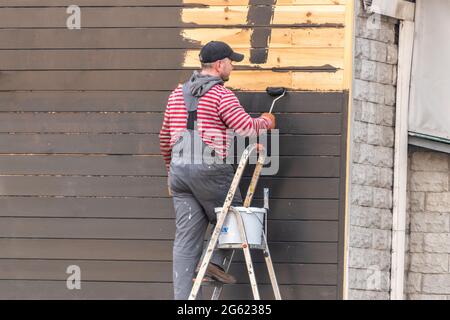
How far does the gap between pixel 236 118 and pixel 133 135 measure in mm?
872


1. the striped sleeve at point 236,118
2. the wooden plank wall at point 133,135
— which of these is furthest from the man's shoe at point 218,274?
the striped sleeve at point 236,118

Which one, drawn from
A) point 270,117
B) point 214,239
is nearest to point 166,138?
point 270,117

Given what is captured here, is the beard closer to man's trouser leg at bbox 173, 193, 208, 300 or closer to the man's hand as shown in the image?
the man's hand

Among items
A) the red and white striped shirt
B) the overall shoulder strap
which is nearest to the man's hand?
the red and white striped shirt

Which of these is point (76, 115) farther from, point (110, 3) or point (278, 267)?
point (278, 267)

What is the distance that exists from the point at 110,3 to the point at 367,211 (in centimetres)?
216

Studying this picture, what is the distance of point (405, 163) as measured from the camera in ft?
29.0

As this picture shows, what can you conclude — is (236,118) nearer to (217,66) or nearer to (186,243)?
(217,66)

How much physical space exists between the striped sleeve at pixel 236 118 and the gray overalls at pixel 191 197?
176 millimetres

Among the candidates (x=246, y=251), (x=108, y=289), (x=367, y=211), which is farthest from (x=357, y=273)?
(x=108, y=289)

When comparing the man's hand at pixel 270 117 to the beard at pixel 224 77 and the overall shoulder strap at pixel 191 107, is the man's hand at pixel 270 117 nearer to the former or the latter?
the beard at pixel 224 77

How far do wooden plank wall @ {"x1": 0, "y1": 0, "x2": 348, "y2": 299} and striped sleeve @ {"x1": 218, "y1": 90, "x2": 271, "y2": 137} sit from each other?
0.42 metres

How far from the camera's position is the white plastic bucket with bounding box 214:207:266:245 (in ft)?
25.5
